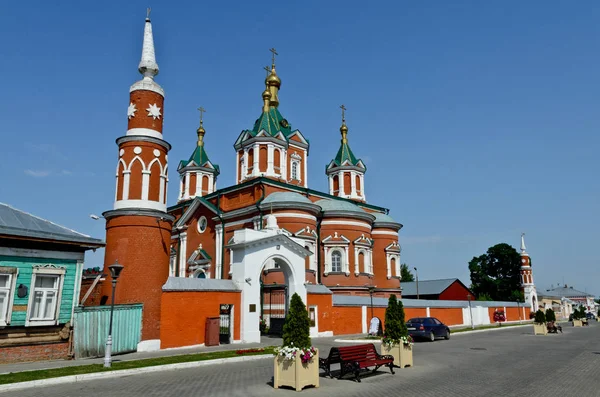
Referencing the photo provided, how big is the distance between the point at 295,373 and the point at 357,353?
6.36 feet

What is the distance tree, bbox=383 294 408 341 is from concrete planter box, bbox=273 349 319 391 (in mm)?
3701

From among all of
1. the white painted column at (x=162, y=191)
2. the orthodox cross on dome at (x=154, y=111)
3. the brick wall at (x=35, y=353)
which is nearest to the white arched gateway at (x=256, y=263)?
the white painted column at (x=162, y=191)

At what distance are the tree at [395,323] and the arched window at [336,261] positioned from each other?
66.6ft

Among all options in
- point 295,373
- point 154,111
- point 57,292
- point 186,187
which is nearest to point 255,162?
point 186,187

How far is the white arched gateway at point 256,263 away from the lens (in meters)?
20.8

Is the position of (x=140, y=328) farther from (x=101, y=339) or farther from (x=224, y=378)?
(x=224, y=378)

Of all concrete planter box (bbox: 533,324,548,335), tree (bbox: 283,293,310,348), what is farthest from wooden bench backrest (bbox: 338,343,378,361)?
concrete planter box (bbox: 533,324,548,335)

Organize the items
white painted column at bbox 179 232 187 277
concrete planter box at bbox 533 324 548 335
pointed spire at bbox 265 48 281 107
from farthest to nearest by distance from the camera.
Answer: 1. pointed spire at bbox 265 48 281 107
2. white painted column at bbox 179 232 187 277
3. concrete planter box at bbox 533 324 548 335

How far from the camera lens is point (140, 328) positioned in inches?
673

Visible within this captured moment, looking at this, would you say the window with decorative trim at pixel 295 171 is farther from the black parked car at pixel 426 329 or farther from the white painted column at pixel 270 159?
the black parked car at pixel 426 329

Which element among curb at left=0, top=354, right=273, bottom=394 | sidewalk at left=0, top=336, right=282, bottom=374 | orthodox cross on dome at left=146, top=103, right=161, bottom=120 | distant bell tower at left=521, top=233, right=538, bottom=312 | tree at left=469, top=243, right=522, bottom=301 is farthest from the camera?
tree at left=469, top=243, right=522, bottom=301

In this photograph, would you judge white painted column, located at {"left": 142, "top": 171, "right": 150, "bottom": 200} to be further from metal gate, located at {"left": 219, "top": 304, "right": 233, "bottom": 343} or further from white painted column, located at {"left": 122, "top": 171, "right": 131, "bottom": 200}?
metal gate, located at {"left": 219, "top": 304, "right": 233, "bottom": 343}

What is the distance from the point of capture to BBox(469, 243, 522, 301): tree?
221ft

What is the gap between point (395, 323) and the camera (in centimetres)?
1390
